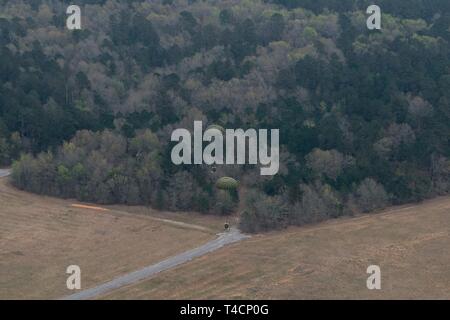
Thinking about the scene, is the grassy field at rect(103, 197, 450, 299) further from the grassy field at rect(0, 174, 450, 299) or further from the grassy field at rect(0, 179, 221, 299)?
the grassy field at rect(0, 179, 221, 299)

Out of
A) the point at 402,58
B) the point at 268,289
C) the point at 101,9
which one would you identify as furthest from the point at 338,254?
the point at 101,9

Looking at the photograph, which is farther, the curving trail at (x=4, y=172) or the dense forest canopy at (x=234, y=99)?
the curving trail at (x=4, y=172)

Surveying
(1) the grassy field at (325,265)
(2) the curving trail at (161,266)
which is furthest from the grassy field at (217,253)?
(2) the curving trail at (161,266)

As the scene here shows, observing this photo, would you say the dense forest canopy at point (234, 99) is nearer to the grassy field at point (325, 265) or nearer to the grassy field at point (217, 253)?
the grassy field at point (217, 253)

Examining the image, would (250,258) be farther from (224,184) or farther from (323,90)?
(323,90)

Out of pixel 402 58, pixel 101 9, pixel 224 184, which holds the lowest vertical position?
pixel 224 184

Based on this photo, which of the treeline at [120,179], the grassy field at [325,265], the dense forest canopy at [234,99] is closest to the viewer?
the grassy field at [325,265]

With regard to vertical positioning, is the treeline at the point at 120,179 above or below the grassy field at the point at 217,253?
above

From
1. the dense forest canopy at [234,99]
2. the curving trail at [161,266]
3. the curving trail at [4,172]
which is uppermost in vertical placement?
the dense forest canopy at [234,99]
